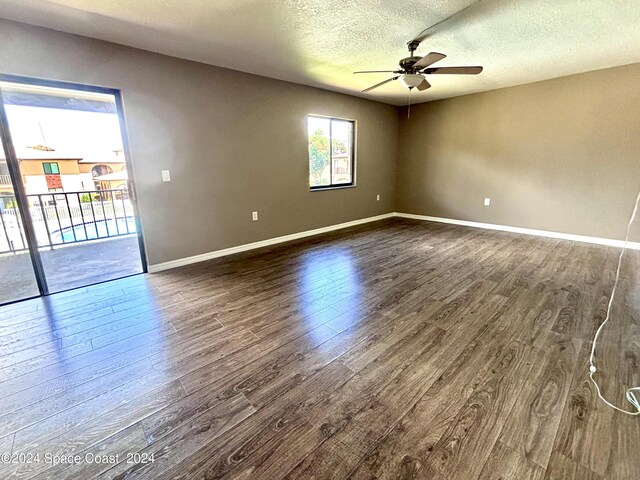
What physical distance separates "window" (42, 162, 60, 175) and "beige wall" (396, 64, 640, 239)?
6.09 metres

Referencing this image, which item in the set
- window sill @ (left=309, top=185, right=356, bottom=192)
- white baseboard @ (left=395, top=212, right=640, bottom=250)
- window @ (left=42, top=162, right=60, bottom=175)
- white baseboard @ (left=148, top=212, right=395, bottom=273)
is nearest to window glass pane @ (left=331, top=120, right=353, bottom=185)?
window sill @ (left=309, top=185, right=356, bottom=192)

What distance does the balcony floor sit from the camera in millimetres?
2936

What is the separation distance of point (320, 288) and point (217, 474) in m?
1.86

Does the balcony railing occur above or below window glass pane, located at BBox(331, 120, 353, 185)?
below

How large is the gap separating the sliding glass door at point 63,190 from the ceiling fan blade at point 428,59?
3.05 m

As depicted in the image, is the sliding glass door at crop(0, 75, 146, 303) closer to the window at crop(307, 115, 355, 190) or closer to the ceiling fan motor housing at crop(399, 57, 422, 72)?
the window at crop(307, 115, 355, 190)

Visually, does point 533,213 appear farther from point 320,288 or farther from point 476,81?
point 320,288

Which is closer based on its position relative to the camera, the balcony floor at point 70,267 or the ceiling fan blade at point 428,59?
the ceiling fan blade at point 428,59

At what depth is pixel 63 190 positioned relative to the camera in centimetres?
435

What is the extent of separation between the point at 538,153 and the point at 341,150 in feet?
10.6

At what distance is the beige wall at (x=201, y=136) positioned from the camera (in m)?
2.69

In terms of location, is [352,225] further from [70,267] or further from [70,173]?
[70,173]

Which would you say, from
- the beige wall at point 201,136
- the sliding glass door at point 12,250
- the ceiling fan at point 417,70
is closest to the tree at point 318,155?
the beige wall at point 201,136

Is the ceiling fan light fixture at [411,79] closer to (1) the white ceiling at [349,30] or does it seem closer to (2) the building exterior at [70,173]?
(1) the white ceiling at [349,30]
